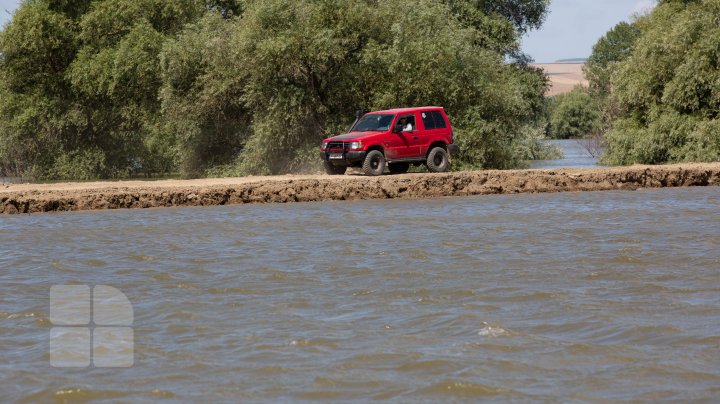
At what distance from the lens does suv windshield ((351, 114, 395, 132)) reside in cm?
2672

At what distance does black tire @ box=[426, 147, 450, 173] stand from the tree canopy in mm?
5537

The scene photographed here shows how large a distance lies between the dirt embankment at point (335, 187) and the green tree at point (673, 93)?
8825mm

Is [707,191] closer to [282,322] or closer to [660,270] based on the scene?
[660,270]

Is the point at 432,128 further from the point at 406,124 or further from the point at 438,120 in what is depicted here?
the point at 406,124

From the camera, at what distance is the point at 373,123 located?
27.1m

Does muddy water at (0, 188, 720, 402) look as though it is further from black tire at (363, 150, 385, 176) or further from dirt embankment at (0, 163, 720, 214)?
black tire at (363, 150, 385, 176)

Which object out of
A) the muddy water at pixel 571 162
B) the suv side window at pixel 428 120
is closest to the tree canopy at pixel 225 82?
the suv side window at pixel 428 120

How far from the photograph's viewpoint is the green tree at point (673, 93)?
1385 inches

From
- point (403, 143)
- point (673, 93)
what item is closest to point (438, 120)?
point (403, 143)

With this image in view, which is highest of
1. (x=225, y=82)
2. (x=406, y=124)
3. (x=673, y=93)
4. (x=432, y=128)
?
(x=225, y=82)

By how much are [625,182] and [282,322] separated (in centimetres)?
1853

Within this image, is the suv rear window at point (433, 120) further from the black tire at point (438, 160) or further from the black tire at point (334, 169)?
the black tire at point (334, 169)

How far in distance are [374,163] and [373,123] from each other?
1275 mm

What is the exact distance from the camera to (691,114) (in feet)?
119
